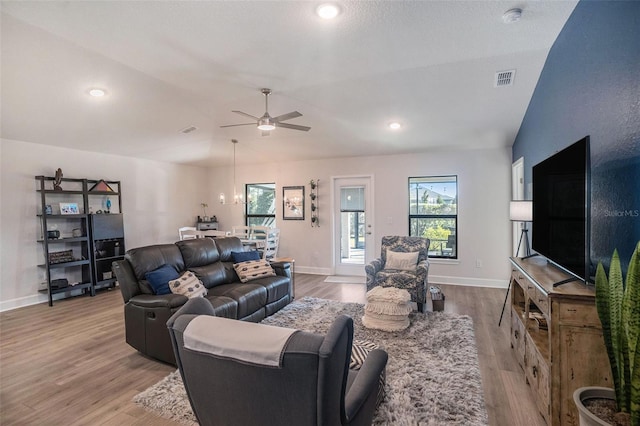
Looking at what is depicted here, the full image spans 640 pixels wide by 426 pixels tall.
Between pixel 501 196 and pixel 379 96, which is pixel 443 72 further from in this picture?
pixel 501 196

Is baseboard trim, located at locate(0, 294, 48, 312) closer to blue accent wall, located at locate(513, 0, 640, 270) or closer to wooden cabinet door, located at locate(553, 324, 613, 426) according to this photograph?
wooden cabinet door, located at locate(553, 324, 613, 426)

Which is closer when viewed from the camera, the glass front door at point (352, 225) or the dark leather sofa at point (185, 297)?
the dark leather sofa at point (185, 297)

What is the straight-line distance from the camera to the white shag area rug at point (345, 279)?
6000 mm

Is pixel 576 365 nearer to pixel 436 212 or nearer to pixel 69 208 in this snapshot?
pixel 436 212

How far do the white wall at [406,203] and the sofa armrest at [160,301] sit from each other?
4.07 m

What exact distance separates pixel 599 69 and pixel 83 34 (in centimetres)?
414

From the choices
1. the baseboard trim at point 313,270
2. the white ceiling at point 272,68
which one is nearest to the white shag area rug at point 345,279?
the baseboard trim at point 313,270

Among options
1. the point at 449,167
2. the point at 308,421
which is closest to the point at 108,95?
the point at 308,421

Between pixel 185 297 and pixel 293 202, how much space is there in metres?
4.22

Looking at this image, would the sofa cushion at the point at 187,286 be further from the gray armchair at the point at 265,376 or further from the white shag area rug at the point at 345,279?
the white shag area rug at the point at 345,279

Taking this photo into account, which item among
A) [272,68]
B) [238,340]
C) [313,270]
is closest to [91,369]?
[238,340]

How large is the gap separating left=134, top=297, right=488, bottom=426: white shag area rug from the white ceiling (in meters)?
2.80

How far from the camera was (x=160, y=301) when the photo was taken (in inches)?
112

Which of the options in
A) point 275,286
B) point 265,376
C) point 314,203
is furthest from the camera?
point 314,203
